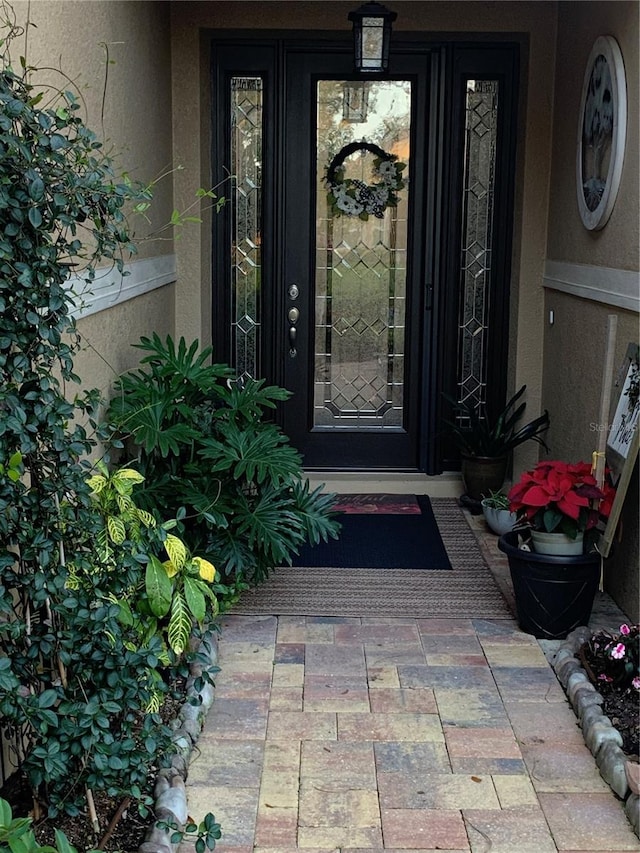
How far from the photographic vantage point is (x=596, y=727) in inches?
115

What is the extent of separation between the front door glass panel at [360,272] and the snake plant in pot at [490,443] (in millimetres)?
458

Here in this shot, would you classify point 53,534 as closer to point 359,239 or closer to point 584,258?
point 584,258

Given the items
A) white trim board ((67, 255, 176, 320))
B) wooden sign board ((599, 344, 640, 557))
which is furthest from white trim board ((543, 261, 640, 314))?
white trim board ((67, 255, 176, 320))

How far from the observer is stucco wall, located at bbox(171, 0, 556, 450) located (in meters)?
5.29

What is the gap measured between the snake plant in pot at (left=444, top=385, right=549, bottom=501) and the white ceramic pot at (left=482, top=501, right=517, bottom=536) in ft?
1.15

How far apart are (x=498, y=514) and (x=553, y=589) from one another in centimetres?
127

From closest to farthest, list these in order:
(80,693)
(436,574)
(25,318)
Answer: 1. (25,318)
2. (80,693)
3. (436,574)

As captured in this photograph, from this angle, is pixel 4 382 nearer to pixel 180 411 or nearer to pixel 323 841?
pixel 323 841

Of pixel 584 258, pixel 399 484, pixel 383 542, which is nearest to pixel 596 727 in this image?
pixel 383 542

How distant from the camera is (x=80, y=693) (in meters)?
2.37

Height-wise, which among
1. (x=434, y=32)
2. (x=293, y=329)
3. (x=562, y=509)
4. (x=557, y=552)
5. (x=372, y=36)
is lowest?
(x=557, y=552)

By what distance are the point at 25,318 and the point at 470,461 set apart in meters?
3.48

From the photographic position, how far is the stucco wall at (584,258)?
384 centimetres

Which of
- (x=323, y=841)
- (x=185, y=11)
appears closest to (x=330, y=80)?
(x=185, y=11)
